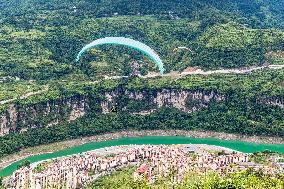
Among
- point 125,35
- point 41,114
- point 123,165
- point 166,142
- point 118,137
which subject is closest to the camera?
point 123,165

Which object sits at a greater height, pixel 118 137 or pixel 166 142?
pixel 118 137

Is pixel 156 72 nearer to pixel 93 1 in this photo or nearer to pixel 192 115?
pixel 192 115

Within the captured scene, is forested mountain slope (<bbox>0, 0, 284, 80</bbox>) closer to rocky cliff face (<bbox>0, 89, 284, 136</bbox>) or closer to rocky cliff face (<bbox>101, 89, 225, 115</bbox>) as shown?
rocky cliff face (<bbox>101, 89, 225, 115</bbox>)

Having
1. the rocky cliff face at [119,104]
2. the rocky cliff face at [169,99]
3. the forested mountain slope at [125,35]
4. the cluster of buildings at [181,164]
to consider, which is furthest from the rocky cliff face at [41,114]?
the cluster of buildings at [181,164]

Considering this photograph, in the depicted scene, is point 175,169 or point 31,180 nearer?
point 175,169

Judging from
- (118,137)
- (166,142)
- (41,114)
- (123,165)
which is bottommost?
(166,142)

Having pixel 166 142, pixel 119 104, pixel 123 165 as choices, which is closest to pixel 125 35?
pixel 119 104

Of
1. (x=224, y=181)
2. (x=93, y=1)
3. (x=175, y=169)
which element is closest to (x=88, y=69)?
(x=93, y=1)

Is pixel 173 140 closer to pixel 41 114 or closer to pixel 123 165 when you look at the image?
pixel 41 114
